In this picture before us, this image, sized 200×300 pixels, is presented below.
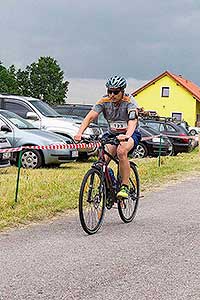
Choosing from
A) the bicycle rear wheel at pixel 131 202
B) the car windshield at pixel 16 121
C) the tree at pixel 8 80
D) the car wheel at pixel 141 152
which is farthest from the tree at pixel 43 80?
the bicycle rear wheel at pixel 131 202

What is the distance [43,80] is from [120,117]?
333ft

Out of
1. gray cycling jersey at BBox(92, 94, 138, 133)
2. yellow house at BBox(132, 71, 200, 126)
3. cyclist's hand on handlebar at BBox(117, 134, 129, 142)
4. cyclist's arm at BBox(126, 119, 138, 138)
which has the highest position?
yellow house at BBox(132, 71, 200, 126)

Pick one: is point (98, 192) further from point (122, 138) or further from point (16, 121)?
point (16, 121)

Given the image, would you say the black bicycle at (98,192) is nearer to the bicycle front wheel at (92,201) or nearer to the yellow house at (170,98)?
the bicycle front wheel at (92,201)

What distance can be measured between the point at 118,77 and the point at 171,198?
379cm

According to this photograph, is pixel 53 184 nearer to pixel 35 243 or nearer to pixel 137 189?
pixel 137 189

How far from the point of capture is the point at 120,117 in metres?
7.78

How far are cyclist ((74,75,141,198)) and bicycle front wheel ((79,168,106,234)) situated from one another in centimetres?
36

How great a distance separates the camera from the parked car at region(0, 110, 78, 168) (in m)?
15.2

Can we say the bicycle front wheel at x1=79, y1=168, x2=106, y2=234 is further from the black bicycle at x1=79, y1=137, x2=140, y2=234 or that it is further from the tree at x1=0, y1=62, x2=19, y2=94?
the tree at x1=0, y1=62, x2=19, y2=94

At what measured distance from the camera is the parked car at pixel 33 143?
15219 mm

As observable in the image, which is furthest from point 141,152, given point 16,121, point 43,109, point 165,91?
point 165,91

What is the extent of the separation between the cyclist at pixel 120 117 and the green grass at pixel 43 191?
56.8 inches

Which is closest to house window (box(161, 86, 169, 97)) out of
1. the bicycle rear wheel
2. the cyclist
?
the bicycle rear wheel
